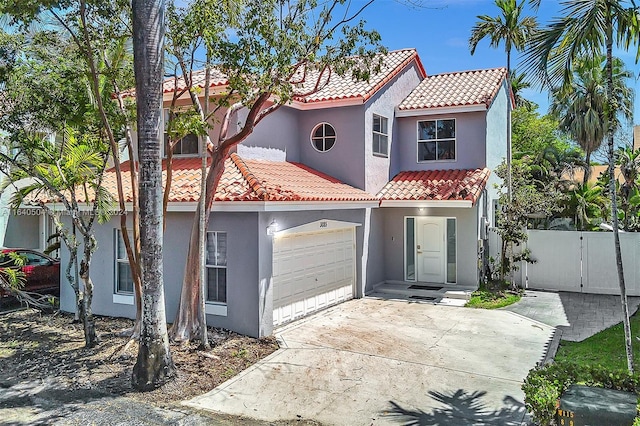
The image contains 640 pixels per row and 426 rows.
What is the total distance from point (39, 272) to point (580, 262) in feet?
60.5

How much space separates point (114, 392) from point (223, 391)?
1.90m

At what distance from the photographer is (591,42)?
343 inches

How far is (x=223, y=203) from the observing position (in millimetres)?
11531

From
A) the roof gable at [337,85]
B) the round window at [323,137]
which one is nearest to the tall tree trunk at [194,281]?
the roof gable at [337,85]

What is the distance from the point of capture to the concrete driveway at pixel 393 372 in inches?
306

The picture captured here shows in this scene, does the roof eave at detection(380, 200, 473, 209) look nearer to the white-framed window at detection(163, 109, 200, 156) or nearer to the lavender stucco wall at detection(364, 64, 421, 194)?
the lavender stucco wall at detection(364, 64, 421, 194)

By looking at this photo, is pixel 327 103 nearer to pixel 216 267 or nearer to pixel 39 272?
pixel 216 267

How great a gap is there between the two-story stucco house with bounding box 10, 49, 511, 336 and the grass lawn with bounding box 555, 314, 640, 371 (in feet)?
17.5

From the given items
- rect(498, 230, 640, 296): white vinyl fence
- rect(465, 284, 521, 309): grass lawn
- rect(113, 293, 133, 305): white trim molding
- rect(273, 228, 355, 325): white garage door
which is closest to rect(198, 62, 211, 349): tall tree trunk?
rect(273, 228, 355, 325): white garage door

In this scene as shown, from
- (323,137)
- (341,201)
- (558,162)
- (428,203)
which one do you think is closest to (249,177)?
(341,201)

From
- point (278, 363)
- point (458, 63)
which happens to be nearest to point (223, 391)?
point (278, 363)

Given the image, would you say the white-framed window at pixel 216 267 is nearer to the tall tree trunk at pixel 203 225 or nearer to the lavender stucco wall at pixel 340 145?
the tall tree trunk at pixel 203 225

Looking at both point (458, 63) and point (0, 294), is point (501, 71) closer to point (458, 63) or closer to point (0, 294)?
point (458, 63)

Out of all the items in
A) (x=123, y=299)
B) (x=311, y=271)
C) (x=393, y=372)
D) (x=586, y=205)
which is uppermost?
(x=586, y=205)
